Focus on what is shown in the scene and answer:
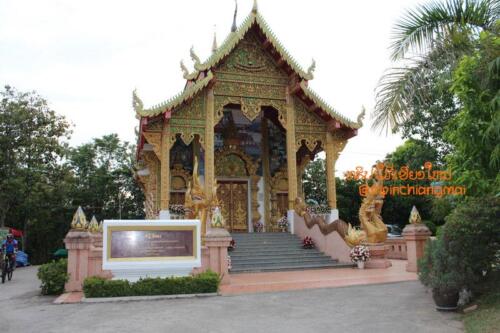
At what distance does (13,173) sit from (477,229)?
62.6 ft

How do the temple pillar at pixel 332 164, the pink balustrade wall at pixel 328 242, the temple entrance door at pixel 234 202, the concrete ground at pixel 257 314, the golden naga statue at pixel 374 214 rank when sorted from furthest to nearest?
the temple entrance door at pixel 234 202 → the temple pillar at pixel 332 164 → the pink balustrade wall at pixel 328 242 → the golden naga statue at pixel 374 214 → the concrete ground at pixel 257 314

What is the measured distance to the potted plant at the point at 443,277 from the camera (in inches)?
231

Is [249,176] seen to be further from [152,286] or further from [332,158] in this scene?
[152,286]

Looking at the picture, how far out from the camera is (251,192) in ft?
55.2

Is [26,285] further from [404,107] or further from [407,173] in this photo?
[407,173]

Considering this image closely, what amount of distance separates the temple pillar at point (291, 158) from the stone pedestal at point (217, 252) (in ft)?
19.9

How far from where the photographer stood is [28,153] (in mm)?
20266

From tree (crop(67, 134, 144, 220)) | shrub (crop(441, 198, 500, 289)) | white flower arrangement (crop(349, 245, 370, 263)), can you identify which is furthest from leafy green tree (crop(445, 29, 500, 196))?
tree (crop(67, 134, 144, 220))

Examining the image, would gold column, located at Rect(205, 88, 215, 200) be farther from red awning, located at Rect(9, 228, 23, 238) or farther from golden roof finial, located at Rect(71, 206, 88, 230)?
red awning, located at Rect(9, 228, 23, 238)

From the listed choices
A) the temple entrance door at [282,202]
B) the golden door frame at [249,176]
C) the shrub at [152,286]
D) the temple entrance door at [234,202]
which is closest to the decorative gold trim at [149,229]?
the shrub at [152,286]

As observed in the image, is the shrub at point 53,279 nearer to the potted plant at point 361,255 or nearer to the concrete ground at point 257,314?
the concrete ground at point 257,314

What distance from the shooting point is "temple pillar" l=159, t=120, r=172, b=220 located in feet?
44.0

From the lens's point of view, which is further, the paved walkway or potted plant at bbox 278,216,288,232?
potted plant at bbox 278,216,288,232

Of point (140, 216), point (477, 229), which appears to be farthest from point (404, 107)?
point (140, 216)
